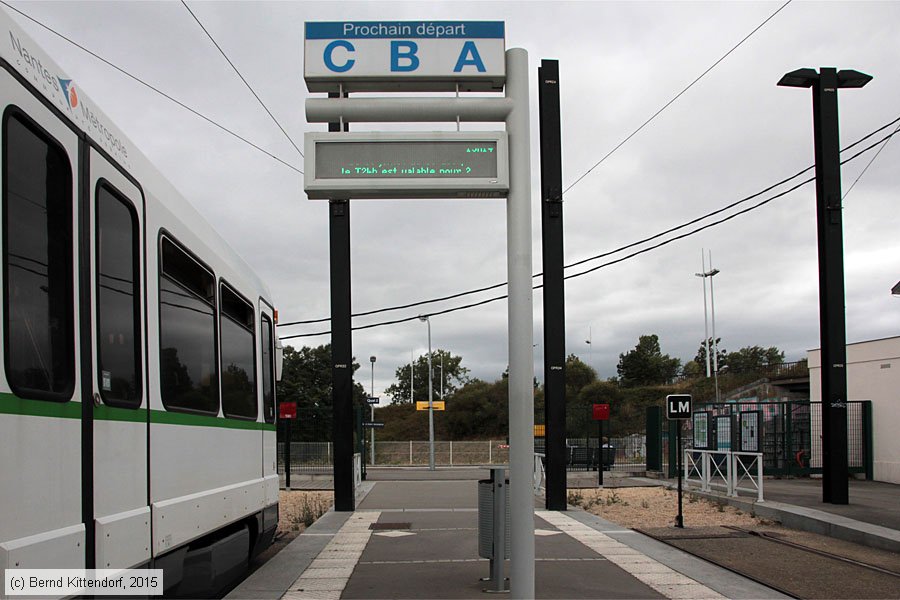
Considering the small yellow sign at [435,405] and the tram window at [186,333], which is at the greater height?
the tram window at [186,333]

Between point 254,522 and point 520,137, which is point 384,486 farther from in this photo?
point 520,137

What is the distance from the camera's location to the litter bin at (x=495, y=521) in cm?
870

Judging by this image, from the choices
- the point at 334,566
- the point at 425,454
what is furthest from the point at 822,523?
the point at 425,454

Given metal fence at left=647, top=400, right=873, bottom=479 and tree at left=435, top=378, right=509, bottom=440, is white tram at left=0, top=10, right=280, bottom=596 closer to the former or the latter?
metal fence at left=647, top=400, right=873, bottom=479

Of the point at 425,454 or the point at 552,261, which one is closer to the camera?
the point at 552,261

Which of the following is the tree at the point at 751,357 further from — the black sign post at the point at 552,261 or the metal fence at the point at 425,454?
the black sign post at the point at 552,261

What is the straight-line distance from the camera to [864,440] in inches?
957

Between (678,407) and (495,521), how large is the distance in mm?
6853

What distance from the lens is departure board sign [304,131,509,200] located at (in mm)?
7188

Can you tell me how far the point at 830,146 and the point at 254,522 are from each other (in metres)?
12.9

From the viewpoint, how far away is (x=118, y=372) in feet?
16.6

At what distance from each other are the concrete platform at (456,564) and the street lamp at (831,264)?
15.7 feet

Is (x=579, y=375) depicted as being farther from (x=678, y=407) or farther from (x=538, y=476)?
(x=678, y=407)

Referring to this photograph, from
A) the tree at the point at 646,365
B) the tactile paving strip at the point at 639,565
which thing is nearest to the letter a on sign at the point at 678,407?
the tactile paving strip at the point at 639,565
